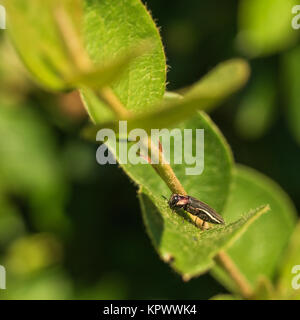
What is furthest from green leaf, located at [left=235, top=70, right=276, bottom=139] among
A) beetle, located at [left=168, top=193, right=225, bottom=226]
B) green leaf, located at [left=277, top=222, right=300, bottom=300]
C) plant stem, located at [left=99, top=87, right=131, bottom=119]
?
plant stem, located at [left=99, top=87, right=131, bottom=119]

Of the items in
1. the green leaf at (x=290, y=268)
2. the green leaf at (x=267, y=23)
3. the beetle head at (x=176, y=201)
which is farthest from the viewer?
the green leaf at (x=267, y=23)

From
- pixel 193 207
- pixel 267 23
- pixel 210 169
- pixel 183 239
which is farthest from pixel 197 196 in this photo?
pixel 267 23

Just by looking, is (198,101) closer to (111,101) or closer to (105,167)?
(111,101)

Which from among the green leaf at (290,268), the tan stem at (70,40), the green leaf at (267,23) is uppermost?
the green leaf at (267,23)

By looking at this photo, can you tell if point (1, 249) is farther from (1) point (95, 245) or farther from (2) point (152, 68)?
(2) point (152, 68)

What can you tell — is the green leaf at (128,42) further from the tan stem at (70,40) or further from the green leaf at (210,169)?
the green leaf at (210,169)

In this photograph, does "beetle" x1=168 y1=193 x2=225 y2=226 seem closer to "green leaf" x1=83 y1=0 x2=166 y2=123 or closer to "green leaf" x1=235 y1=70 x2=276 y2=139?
"green leaf" x1=83 y1=0 x2=166 y2=123

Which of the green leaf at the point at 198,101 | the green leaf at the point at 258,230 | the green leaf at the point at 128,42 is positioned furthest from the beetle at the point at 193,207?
the green leaf at the point at 258,230
